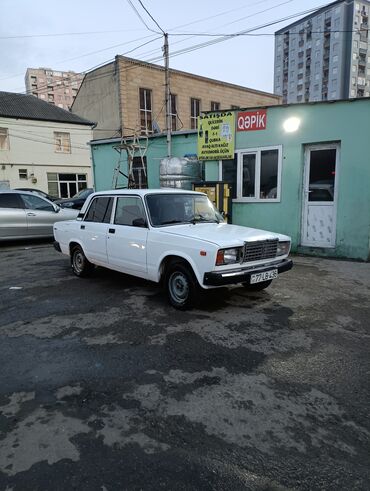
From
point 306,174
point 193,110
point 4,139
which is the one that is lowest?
point 306,174

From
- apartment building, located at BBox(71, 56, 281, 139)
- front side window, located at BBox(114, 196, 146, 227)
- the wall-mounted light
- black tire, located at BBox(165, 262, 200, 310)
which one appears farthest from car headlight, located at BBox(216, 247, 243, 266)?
apartment building, located at BBox(71, 56, 281, 139)

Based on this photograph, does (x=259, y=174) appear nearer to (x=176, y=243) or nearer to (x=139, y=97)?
(x=176, y=243)

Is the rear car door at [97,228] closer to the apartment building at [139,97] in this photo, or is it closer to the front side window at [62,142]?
the apartment building at [139,97]

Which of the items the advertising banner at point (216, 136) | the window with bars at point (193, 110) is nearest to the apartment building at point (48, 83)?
the window with bars at point (193, 110)

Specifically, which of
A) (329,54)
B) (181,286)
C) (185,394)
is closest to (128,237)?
(181,286)

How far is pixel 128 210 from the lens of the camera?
17.9 feet

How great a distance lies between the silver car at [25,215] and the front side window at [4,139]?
21.9 m

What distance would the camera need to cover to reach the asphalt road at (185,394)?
210cm

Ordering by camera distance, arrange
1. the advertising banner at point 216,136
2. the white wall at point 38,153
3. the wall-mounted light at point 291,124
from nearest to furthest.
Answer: the wall-mounted light at point 291,124
the advertising banner at point 216,136
the white wall at point 38,153

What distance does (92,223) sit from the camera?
6.14 m

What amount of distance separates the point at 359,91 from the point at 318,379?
88917 millimetres

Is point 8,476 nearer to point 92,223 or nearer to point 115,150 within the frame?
point 92,223

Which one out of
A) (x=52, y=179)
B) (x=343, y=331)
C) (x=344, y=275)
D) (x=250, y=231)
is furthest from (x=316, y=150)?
(x=52, y=179)

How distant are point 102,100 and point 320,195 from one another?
25.8 meters
